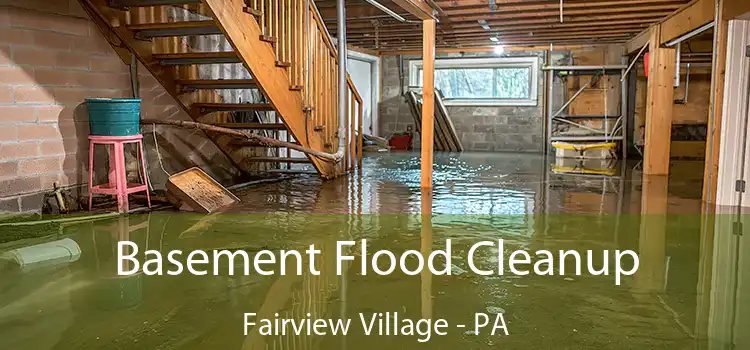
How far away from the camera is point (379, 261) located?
10.5 ft

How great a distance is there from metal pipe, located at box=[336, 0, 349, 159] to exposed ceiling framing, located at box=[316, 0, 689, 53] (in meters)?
0.98

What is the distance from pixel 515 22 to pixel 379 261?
5.88 m

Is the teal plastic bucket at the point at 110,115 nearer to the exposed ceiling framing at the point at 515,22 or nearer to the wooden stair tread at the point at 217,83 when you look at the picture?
the wooden stair tread at the point at 217,83

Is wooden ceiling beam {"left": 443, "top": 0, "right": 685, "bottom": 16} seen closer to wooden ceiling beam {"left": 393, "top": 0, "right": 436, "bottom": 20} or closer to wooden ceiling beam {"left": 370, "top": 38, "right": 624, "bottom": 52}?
wooden ceiling beam {"left": 393, "top": 0, "right": 436, "bottom": 20}

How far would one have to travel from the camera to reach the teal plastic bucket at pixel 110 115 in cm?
446

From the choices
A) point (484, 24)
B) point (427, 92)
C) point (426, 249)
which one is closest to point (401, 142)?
point (484, 24)

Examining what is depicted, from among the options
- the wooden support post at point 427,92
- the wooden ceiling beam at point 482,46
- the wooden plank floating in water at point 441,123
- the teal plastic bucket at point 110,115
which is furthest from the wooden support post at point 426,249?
the wooden plank floating in water at point 441,123

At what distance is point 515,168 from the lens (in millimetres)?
8484

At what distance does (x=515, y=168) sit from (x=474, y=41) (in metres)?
3.00

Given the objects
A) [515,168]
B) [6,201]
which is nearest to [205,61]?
[6,201]

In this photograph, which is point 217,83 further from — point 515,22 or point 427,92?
point 515,22

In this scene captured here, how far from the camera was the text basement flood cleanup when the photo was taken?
3029 millimetres

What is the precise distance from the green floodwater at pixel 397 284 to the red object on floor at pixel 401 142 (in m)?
7.21

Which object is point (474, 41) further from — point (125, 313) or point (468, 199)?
point (125, 313)
